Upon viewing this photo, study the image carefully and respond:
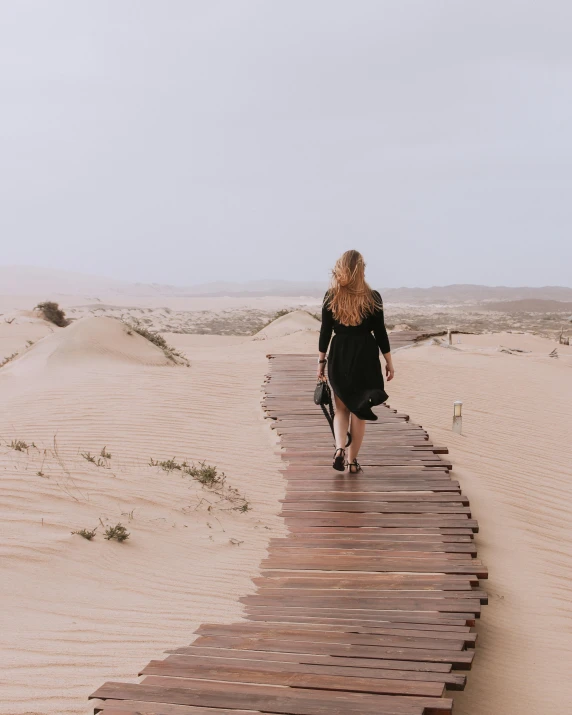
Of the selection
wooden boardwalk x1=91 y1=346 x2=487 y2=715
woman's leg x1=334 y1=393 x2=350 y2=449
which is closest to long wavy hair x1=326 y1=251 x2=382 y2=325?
woman's leg x1=334 y1=393 x2=350 y2=449

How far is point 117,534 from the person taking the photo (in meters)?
5.39

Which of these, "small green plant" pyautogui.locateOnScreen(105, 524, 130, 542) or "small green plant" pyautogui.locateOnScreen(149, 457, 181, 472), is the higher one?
"small green plant" pyautogui.locateOnScreen(149, 457, 181, 472)

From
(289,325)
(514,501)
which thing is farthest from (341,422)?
(289,325)

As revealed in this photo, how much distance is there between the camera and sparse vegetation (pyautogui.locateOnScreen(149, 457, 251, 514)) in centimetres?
666

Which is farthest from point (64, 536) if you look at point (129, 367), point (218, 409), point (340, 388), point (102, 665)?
point (129, 367)

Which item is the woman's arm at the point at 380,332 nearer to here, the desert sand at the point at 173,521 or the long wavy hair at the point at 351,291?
the long wavy hair at the point at 351,291

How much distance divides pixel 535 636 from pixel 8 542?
3437mm

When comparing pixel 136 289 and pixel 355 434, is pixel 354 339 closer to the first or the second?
pixel 355 434

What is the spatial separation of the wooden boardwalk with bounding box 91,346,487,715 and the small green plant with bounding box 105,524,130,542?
108 centimetres

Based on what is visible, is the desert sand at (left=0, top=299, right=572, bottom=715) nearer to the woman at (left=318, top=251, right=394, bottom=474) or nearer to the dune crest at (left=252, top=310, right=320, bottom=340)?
the woman at (left=318, top=251, right=394, bottom=474)

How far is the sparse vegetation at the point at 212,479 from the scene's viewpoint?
21.8 feet

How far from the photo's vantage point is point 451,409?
12.5m

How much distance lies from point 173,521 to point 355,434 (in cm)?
188

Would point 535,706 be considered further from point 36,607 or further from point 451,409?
point 451,409
